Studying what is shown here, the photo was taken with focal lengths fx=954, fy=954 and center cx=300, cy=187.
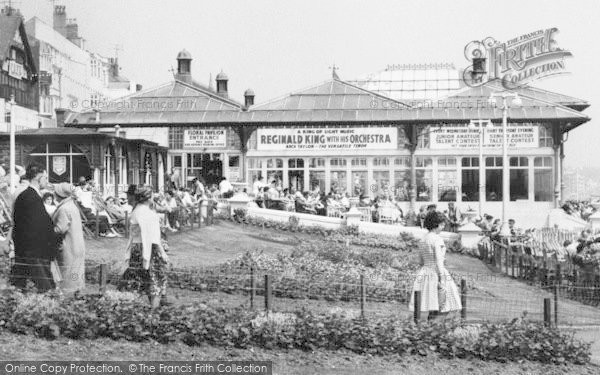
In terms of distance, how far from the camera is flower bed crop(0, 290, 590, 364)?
32.3 ft

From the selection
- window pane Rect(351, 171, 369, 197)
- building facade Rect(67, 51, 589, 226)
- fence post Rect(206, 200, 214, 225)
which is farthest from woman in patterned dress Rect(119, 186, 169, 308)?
window pane Rect(351, 171, 369, 197)

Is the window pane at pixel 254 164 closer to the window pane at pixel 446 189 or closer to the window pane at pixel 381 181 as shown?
the window pane at pixel 381 181

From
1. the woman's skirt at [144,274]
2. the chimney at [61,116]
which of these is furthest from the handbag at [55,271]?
the chimney at [61,116]

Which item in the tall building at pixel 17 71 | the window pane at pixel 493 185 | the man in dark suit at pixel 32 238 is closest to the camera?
the man in dark suit at pixel 32 238

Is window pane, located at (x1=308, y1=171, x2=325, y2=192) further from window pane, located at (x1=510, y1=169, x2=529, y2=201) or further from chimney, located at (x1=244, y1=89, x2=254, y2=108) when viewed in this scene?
chimney, located at (x1=244, y1=89, x2=254, y2=108)

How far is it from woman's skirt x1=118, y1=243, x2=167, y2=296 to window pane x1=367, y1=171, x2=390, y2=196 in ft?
97.3

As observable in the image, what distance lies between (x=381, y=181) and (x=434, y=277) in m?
29.5

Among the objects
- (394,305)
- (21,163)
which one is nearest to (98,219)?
(394,305)

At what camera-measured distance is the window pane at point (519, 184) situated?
4053 cm

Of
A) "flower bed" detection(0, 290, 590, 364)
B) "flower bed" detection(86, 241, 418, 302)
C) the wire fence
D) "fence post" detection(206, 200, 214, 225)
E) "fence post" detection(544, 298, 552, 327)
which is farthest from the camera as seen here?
"fence post" detection(206, 200, 214, 225)

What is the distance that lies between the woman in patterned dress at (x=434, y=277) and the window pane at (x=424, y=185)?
29.2 metres

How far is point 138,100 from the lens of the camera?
43.4 meters

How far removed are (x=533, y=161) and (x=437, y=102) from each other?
4803 millimetres

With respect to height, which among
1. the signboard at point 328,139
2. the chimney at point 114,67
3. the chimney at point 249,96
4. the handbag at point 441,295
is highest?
the chimney at point 114,67
